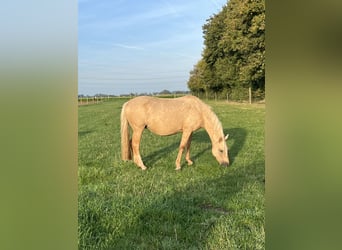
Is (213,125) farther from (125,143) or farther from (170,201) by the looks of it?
(170,201)

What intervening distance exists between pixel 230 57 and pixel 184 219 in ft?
43.5

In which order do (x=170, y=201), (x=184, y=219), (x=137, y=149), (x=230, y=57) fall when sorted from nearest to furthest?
(x=184, y=219) < (x=170, y=201) < (x=137, y=149) < (x=230, y=57)

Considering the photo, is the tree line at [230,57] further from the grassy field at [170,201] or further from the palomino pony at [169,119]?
the grassy field at [170,201]

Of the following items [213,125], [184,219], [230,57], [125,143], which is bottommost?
[184,219]

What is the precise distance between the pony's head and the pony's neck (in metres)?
0.07

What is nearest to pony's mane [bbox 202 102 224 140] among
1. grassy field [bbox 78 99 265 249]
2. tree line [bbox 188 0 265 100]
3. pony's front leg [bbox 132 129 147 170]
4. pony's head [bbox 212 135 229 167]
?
pony's head [bbox 212 135 229 167]

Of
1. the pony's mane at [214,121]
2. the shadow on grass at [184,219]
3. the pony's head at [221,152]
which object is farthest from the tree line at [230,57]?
the shadow on grass at [184,219]

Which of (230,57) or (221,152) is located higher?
(230,57)

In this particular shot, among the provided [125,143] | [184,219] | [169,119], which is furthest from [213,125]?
[184,219]

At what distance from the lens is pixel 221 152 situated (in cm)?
484
